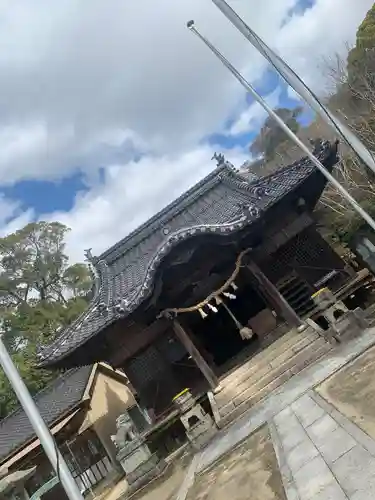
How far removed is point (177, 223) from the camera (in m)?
23.0

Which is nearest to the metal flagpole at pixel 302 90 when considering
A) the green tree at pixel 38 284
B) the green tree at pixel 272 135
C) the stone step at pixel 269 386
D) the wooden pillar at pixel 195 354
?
the stone step at pixel 269 386

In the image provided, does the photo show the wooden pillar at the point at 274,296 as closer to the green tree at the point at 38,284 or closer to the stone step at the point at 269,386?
the stone step at the point at 269,386

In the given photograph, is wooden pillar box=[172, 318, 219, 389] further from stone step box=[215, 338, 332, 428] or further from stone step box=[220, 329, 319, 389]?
stone step box=[215, 338, 332, 428]

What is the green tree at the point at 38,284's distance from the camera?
41.3m

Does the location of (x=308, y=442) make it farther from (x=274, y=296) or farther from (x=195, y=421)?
(x=274, y=296)

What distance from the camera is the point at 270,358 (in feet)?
47.9

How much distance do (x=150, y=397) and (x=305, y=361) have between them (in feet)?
22.0

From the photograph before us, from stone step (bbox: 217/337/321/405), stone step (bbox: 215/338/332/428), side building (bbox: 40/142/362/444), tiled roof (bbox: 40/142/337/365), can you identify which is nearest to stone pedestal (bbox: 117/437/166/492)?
stone step (bbox: 215/338/332/428)

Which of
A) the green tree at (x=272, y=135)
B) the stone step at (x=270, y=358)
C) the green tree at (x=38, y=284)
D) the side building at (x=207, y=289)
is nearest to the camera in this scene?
the stone step at (x=270, y=358)

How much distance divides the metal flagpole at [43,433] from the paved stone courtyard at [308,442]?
2.83m

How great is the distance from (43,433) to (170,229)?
56.3 feet

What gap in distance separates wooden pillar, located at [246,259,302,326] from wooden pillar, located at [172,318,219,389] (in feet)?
10.9

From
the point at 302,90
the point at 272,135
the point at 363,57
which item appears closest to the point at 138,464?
the point at 302,90

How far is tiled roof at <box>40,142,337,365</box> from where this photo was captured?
1565cm
